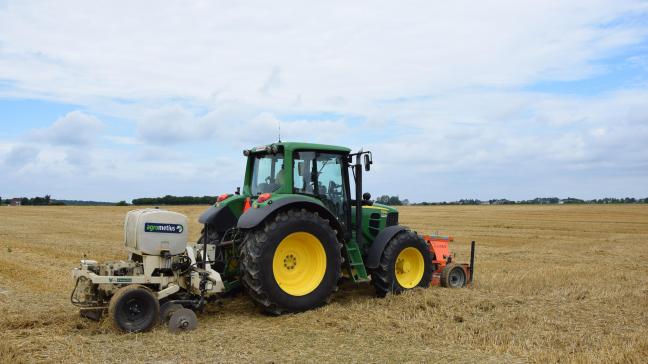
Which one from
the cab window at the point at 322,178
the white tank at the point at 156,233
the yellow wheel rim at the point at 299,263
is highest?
the cab window at the point at 322,178

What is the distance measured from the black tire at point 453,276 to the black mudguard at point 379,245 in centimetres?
145

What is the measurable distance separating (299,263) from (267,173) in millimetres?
1531

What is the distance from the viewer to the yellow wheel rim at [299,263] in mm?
7465

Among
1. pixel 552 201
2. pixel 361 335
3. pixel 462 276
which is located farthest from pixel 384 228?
pixel 552 201

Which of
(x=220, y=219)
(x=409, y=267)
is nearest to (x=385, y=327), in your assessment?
(x=409, y=267)

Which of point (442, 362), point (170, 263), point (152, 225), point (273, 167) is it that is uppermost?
point (273, 167)

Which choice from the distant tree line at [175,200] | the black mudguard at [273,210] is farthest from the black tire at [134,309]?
the distant tree line at [175,200]

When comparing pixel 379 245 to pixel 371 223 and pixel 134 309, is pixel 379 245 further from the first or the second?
pixel 134 309

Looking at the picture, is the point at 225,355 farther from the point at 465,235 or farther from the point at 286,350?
the point at 465,235

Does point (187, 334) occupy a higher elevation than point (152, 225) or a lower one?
lower

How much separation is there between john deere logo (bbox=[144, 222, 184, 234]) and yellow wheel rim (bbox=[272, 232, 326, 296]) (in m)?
1.25

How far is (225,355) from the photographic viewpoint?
5.57 metres

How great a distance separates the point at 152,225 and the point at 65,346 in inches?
71.1

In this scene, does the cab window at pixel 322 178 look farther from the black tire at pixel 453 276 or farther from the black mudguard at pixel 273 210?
the black tire at pixel 453 276
